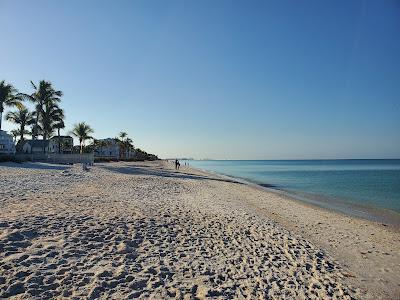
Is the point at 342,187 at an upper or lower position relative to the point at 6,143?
lower

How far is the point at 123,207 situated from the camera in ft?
36.1

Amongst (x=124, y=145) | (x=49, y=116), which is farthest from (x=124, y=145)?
(x=49, y=116)

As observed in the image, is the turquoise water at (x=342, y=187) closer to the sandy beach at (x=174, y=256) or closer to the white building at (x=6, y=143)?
the sandy beach at (x=174, y=256)

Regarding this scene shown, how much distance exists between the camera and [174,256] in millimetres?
6570

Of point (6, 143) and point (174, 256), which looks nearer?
point (174, 256)

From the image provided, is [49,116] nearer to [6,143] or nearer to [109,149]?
[6,143]

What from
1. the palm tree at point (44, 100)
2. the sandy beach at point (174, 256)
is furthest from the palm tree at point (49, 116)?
the sandy beach at point (174, 256)

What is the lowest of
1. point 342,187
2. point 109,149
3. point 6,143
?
point 342,187

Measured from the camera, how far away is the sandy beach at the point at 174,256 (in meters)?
5.08

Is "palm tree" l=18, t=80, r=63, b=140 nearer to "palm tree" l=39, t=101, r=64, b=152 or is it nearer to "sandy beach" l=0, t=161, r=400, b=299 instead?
"palm tree" l=39, t=101, r=64, b=152

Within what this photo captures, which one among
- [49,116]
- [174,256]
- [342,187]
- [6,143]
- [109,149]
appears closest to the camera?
[174,256]

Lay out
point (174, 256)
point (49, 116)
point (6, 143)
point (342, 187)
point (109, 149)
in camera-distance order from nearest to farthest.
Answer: point (174, 256)
point (342, 187)
point (49, 116)
point (6, 143)
point (109, 149)

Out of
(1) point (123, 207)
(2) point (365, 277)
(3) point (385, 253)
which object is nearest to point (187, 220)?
(1) point (123, 207)

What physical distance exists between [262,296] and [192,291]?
118 centimetres
